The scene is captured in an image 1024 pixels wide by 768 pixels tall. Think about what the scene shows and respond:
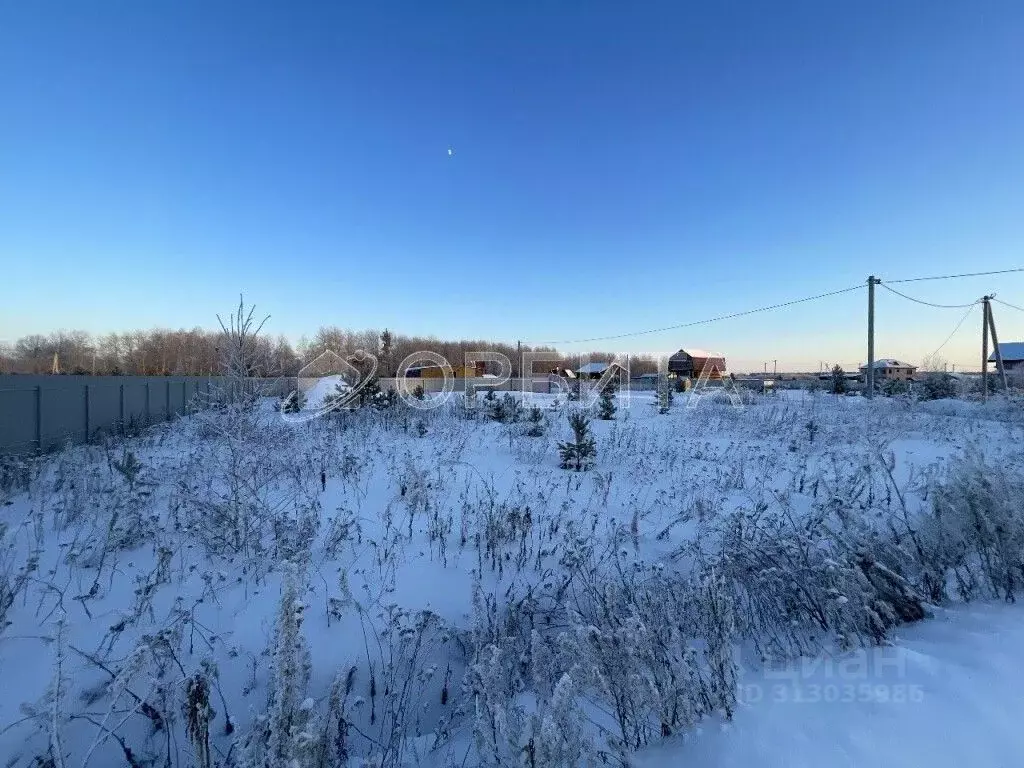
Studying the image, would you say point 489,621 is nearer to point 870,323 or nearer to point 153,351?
point 870,323

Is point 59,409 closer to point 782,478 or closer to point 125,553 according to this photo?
point 125,553

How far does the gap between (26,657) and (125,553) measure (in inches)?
56.3

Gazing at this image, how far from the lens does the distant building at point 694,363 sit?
118 feet

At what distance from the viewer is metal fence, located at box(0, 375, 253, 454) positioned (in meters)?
8.45

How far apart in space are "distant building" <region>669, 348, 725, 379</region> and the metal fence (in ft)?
109

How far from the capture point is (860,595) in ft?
7.79

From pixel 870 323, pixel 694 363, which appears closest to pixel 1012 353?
pixel 694 363

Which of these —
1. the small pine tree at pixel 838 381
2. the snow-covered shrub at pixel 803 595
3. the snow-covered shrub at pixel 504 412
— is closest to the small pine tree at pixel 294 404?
the snow-covered shrub at pixel 504 412

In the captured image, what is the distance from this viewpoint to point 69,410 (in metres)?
10.1

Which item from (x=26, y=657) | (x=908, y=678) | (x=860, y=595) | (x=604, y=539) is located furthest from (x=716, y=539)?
(x=26, y=657)

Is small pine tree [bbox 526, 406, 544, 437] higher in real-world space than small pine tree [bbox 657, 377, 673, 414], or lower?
lower

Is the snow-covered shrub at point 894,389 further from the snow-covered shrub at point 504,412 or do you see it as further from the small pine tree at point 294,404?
the small pine tree at point 294,404

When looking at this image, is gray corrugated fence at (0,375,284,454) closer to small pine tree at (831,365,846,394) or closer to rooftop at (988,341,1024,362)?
small pine tree at (831,365,846,394)

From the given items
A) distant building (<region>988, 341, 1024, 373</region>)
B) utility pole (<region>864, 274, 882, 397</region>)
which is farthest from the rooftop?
utility pole (<region>864, 274, 882, 397</region>)
